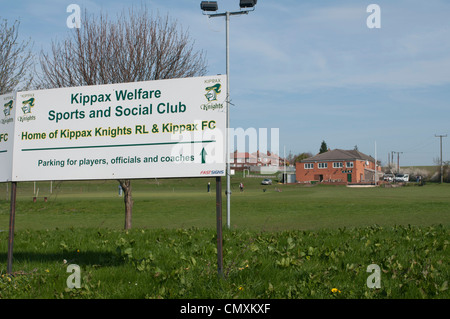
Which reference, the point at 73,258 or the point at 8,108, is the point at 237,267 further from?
the point at 8,108

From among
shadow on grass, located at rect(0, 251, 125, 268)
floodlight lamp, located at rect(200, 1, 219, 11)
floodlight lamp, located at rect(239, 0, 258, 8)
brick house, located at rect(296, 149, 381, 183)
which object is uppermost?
floodlight lamp, located at rect(200, 1, 219, 11)

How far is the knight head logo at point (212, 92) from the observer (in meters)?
6.10

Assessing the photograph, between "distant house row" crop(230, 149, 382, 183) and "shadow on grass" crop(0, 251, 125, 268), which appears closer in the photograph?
"shadow on grass" crop(0, 251, 125, 268)

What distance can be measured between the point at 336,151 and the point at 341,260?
→ 104578mm

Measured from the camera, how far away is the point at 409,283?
17.1ft

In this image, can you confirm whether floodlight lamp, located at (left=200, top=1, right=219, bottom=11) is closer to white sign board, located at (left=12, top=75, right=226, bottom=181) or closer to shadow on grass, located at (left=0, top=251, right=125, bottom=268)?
white sign board, located at (left=12, top=75, right=226, bottom=181)

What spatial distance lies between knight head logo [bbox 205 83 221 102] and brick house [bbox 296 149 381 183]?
96743 mm

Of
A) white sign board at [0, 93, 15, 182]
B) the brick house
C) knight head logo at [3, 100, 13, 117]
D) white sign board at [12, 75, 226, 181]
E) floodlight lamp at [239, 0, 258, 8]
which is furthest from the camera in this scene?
the brick house

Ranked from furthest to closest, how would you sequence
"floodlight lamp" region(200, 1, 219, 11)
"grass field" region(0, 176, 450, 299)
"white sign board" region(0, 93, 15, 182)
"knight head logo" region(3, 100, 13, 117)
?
"floodlight lamp" region(200, 1, 219, 11), "knight head logo" region(3, 100, 13, 117), "white sign board" region(0, 93, 15, 182), "grass field" region(0, 176, 450, 299)

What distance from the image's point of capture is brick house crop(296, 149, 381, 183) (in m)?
100

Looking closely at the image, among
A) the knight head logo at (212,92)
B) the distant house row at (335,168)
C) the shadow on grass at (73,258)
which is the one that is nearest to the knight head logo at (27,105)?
the shadow on grass at (73,258)

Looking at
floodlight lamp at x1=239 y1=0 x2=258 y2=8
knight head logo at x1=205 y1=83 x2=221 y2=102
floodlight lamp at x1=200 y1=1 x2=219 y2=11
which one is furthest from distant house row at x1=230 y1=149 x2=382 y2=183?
knight head logo at x1=205 y1=83 x2=221 y2=102
